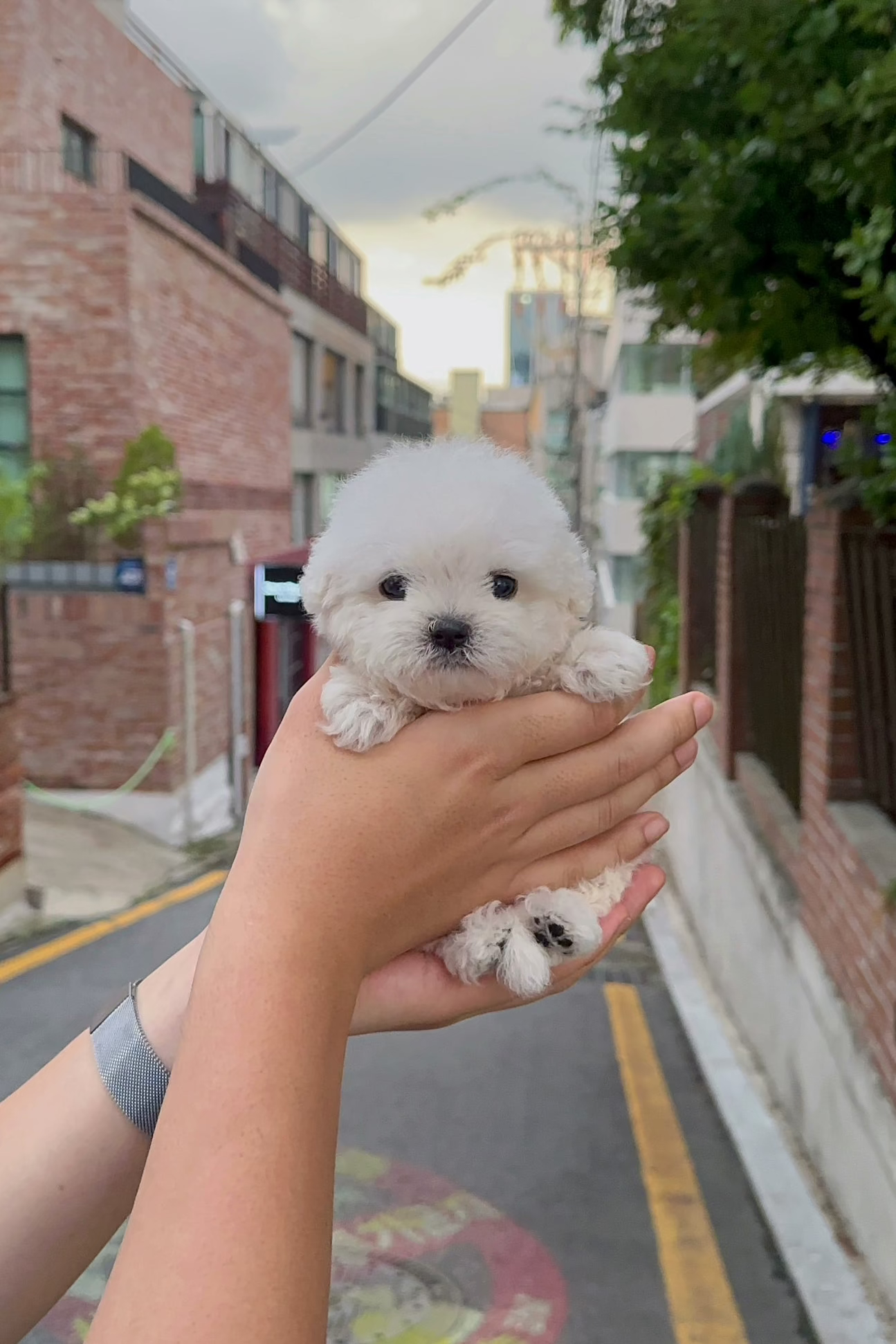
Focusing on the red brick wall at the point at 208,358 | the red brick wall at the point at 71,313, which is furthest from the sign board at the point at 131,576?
the red brick wall at the point at 71,313

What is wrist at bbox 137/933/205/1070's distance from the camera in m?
0.64

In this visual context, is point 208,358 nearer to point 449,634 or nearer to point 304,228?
point 304,228

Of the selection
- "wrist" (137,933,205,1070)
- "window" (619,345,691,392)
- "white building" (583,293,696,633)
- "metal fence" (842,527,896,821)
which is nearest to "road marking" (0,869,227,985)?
"metal fence" (842,527,896,821)

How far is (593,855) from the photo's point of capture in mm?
683

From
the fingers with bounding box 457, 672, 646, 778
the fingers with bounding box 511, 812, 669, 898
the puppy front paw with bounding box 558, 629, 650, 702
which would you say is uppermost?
the puppy front paw with bounding box 558, 629, 650, 702

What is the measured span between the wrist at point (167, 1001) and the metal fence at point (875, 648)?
1.25 m

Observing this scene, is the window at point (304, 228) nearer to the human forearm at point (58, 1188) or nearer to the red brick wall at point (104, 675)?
the red brick wall at point (104, 675)

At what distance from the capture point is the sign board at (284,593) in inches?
27.1

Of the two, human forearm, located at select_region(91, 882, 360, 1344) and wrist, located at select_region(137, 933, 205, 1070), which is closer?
human forearm, located at select_region(91, 882, 360, 1344)

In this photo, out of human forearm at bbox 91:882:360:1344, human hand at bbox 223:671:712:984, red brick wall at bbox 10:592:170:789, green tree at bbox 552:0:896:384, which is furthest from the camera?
red brick wall at bbox 10:592:170:789

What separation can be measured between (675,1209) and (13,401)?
3298mm

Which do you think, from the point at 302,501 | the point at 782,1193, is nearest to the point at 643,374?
the point at 302,501

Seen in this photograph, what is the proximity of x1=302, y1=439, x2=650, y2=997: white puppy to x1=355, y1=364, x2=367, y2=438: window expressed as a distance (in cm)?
251

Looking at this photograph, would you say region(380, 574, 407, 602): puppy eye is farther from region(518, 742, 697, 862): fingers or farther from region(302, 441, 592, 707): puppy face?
region(518, 742, 697, 862): fingers
